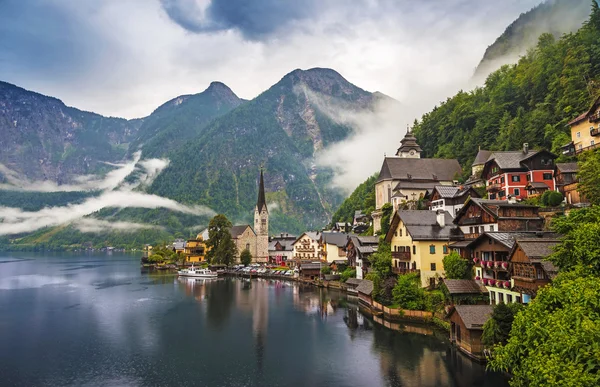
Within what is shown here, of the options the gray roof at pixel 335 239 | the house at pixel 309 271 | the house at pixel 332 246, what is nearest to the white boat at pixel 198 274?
the house at pixel 309 271

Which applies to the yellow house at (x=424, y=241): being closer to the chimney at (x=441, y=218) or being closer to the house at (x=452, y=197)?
the chimney at (x=441, y=218)

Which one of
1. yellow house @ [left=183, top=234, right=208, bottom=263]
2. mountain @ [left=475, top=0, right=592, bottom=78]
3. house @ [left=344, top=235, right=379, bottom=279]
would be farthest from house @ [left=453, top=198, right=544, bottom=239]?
mountain @ [left=475, top=0, right=592, bottom=78]

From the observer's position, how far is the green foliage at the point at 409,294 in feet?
141

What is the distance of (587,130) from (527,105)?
3859 cm

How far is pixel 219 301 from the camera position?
6300 cm

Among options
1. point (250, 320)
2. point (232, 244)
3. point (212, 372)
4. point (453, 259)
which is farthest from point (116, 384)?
point (232, 244)

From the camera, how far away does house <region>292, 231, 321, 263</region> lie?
104 m

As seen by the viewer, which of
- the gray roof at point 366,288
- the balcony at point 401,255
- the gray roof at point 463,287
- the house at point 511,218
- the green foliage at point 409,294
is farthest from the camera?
the gray roof at point 366,288

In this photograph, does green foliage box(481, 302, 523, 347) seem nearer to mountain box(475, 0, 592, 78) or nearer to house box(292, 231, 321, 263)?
house box(292, 231, 321, 263)

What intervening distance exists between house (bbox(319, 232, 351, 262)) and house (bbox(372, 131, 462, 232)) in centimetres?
1007

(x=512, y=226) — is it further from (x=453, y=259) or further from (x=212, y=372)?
(x=212, y=372)

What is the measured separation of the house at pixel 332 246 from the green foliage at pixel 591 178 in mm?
52374

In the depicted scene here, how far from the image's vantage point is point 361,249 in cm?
6594

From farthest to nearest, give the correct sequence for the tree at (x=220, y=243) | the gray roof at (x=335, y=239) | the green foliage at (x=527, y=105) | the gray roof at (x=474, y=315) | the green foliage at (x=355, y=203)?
1. the green foliage at (x=355, y=203)
2. the tree at (x=220, y=243)
3. the gray roof at (x=335, y=239)
4. the green foliage at (x=527, y=105)
5. the gray roof at (x=474, y=315)
